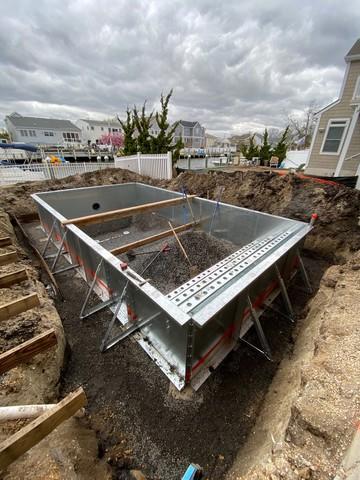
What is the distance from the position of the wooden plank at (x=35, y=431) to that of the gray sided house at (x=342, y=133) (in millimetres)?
7899

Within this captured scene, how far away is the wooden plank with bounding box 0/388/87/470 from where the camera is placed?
736mm

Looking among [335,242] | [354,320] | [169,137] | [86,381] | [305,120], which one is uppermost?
[305,120]

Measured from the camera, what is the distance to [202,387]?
62.0 inches

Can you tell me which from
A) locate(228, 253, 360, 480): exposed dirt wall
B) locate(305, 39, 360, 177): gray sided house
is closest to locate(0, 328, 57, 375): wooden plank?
locate(228, 253, 360, 480): exposed dirt wall

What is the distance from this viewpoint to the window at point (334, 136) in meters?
6.57

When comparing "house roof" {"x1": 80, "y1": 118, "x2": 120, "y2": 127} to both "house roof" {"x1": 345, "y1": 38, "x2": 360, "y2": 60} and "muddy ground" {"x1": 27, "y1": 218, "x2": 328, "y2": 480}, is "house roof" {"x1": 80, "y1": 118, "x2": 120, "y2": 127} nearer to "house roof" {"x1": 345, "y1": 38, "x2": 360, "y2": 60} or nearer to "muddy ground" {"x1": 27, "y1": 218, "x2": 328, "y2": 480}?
"house roof" {"x1": 345, "y1": 38, "x2": 360, "y2": 60}

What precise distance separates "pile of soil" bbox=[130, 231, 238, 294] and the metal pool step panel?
42.0 inches

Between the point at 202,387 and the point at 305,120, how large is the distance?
30.3m

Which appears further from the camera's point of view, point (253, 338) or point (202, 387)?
point (253, 338)

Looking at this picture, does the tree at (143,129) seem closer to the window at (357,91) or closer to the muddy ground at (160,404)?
the window at (357,91)

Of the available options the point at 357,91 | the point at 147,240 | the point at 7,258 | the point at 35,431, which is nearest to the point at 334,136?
the point at 357,91

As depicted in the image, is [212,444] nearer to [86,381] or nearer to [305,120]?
[86,381]

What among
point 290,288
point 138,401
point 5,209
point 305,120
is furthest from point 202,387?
point 305,120

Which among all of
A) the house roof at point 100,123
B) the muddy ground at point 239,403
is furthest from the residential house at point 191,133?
the muddy ground at point 239,403
